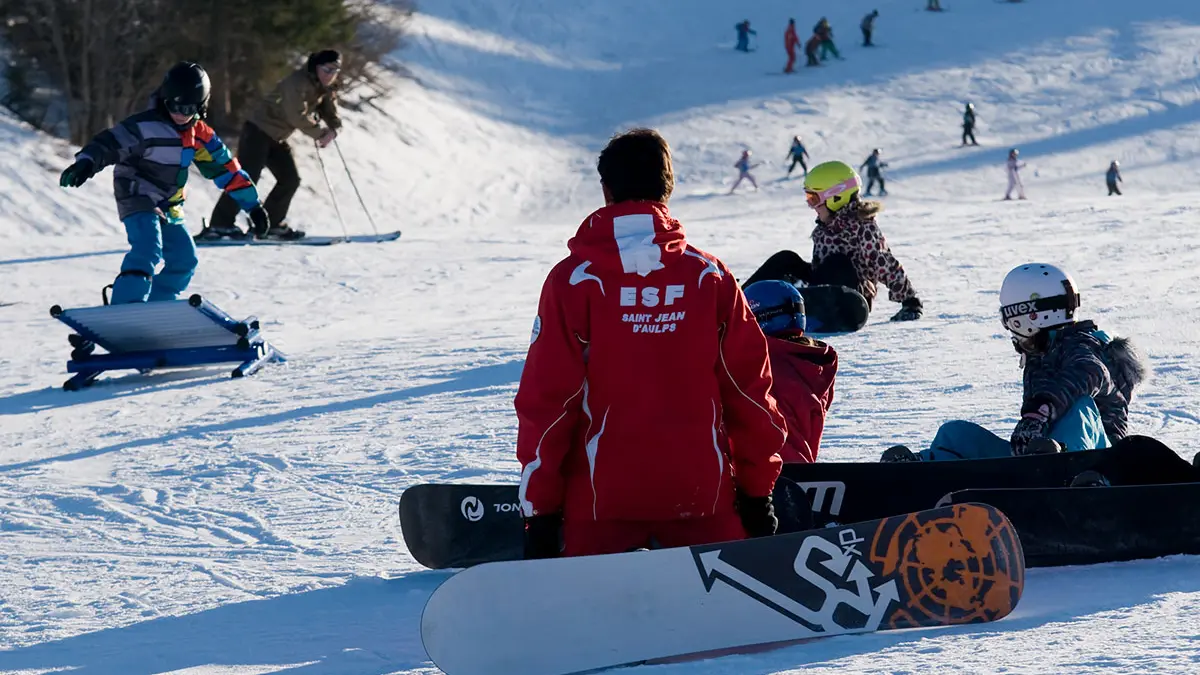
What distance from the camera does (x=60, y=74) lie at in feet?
68.7

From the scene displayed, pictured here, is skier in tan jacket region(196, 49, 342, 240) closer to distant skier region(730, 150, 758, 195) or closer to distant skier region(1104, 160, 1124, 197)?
distant skier region(730, 150, 758, 195)

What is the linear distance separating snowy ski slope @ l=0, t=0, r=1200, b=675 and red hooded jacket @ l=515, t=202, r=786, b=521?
470 mm

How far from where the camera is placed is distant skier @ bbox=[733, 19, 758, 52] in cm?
3484

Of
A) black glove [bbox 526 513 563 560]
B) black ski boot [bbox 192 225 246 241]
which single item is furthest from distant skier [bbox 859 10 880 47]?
black glove [bbox 526 513 563 560]

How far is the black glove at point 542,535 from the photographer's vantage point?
3.58m

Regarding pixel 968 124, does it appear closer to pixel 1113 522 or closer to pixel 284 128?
pixel 284 128

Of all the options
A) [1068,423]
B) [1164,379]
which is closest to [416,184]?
[1164,379]

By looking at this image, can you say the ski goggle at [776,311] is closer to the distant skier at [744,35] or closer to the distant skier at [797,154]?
the distant skier at [797,154]

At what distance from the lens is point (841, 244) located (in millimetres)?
9203

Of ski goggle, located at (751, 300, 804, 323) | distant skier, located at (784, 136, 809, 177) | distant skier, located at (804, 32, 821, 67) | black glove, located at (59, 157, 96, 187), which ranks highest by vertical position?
distant skier, located at (804, 32, 821, 67)

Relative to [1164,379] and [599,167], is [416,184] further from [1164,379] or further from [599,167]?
[599,167]

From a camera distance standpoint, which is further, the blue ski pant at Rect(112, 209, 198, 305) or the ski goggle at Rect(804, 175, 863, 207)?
the ski goggle at Rect(804, 175, 863, 207)

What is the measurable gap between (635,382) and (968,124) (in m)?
27.5

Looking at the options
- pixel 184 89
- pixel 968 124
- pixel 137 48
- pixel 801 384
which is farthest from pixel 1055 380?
pixel 968 124
